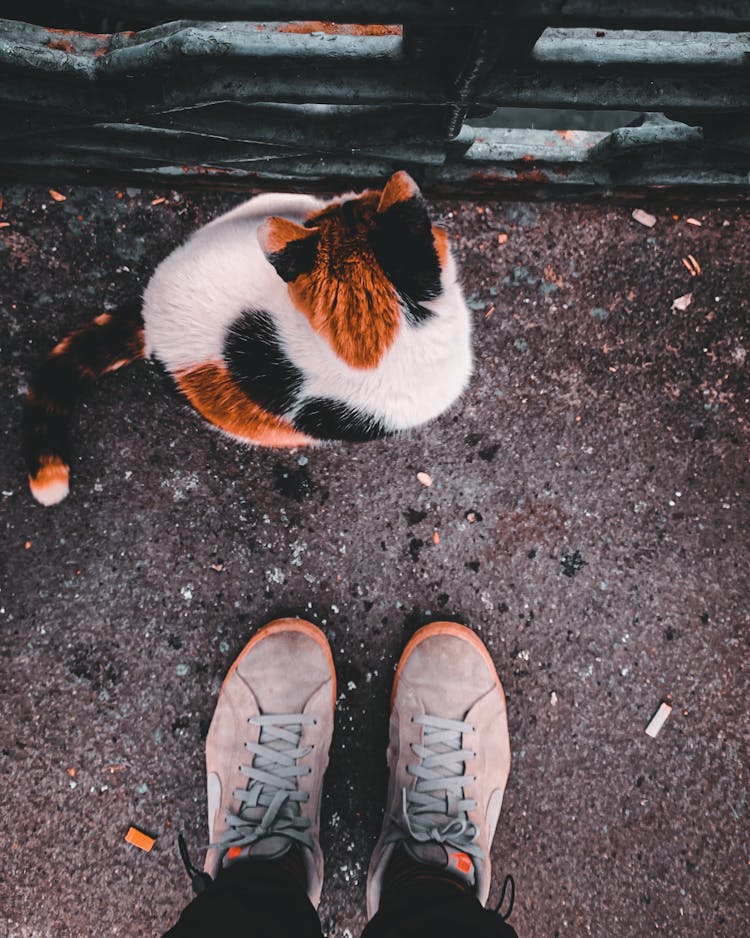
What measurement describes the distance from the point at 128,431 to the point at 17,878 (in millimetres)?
1322

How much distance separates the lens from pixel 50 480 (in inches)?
55.9

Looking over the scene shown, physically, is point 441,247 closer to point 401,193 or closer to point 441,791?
point 401,193

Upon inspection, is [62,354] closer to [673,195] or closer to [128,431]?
[128,431]

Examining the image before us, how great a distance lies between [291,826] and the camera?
5.11ft

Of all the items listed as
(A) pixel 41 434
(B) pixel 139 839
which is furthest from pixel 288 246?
(B) pixel 139 839

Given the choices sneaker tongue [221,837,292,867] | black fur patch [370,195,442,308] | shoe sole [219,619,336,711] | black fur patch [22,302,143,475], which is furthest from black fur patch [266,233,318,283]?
sneaker tongue [221,837,292,867]

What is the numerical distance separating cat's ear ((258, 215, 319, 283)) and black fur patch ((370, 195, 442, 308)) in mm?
122

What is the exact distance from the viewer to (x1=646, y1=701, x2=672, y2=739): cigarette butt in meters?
1.63

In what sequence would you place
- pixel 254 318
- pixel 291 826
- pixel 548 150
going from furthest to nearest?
pixel 291 826 < pixel 548 150 < pixel 254 318

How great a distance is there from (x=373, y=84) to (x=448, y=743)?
5.37ft

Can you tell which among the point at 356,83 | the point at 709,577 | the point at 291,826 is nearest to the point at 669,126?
the point at 356,83

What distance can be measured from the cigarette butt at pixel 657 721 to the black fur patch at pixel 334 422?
3.80ft

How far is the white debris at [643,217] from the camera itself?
5.22ft

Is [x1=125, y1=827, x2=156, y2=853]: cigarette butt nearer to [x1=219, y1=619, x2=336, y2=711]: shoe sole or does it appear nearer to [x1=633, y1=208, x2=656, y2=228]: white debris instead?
[x1=219, y1=619, x2=336, y2=711]: shoe sole
